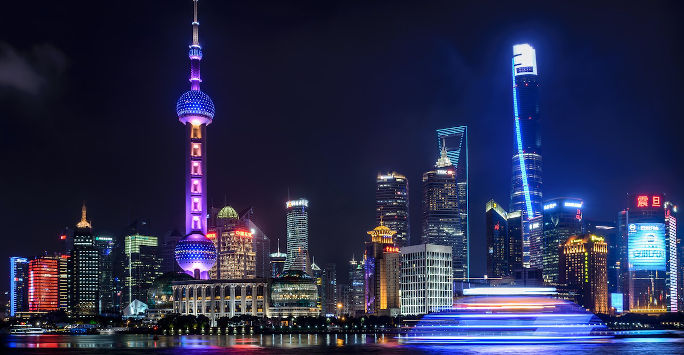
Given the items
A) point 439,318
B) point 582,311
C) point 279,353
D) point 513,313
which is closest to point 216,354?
point 279,353

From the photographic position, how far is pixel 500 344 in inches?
5034

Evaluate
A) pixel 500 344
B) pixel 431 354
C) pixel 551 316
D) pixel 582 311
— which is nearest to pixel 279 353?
pixel 431 354

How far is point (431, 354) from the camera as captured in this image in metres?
110

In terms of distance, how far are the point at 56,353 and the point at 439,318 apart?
62983mm

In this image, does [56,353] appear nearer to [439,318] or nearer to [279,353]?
[279,353]

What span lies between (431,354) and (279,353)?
25152mm

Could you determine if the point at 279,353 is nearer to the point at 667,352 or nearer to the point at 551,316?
the point at 551,316

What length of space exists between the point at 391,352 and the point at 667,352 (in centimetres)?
4162

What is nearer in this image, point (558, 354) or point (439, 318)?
point (558, 354)

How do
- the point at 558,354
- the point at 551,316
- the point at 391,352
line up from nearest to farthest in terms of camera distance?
the point at 558,354
the point at 391,352
the point at 551,316

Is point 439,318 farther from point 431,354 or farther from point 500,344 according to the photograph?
point 431,354

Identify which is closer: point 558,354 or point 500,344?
point 558,354

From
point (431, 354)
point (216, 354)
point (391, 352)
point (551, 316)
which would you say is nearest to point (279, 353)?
point (216, 354)

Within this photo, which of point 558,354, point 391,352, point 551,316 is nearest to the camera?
point 558,354
